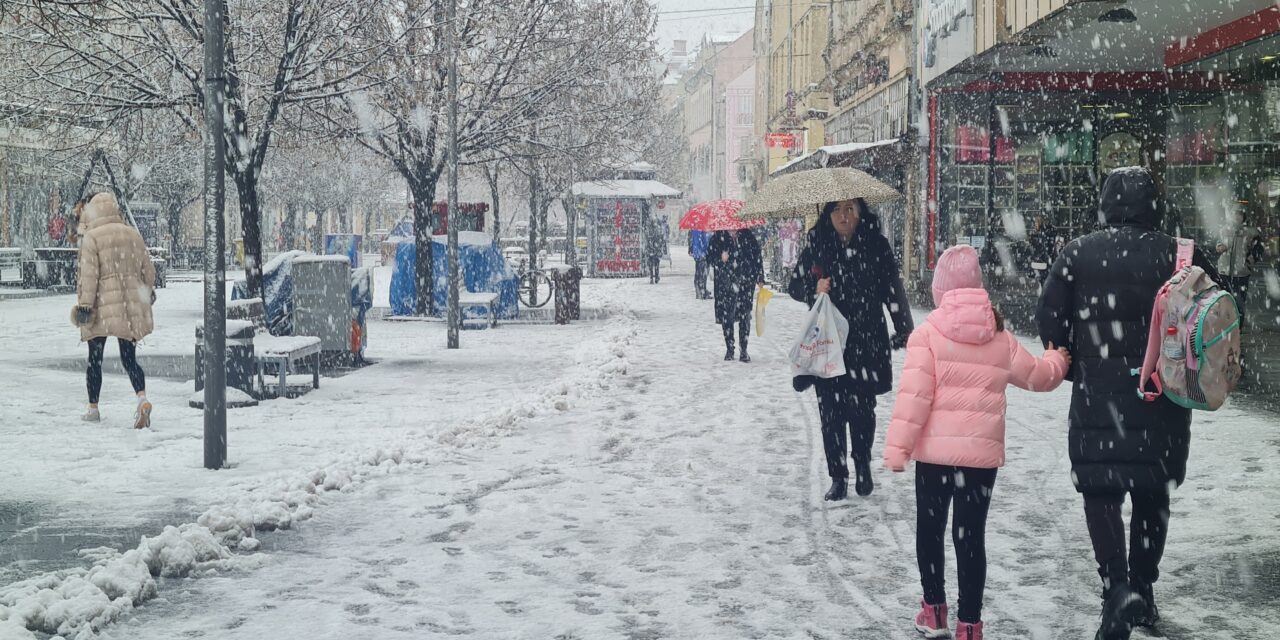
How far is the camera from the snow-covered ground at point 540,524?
527 centimetres

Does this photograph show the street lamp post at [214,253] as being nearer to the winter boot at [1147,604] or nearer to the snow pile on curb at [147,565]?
the snow pile on curb at [147,565]

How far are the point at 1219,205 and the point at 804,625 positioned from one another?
63.7 ft

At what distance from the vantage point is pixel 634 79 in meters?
33.8

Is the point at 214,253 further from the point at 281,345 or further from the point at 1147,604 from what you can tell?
the point at 1147,604

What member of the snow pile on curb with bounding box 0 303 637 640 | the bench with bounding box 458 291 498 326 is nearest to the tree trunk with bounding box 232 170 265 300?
the snow pile on curb with bounding box 0 303 637 640

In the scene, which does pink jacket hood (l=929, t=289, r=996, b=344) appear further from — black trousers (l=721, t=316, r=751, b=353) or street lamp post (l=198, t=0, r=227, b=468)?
black trousers (l=721, t=316, r=751, b=353)

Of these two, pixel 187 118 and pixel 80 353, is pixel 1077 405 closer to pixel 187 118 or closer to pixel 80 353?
pixel 187 118

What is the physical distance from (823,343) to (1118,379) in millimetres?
2681

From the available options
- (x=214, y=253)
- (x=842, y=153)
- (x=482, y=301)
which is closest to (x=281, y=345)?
(x=214, y=253)

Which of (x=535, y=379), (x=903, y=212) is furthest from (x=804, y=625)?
(x=903, y=212)

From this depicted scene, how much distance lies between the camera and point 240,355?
37.2 feet

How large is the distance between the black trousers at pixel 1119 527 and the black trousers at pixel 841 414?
259 centimetres

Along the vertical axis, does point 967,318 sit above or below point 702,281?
above

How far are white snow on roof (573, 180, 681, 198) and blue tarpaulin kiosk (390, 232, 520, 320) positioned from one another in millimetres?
15915
